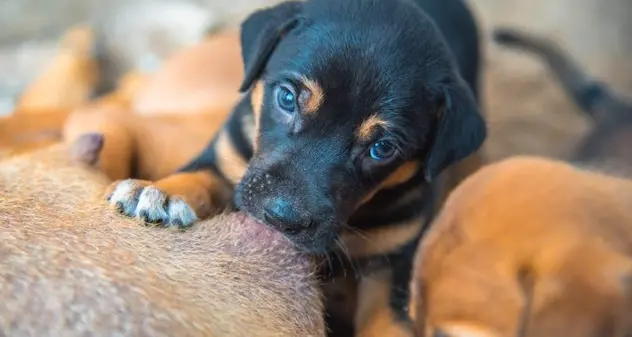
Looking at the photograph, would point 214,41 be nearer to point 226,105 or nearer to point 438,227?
point 226,105

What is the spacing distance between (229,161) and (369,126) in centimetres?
47

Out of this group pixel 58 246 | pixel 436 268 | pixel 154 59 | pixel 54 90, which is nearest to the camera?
pixel 58 246

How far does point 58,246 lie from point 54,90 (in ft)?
6.17

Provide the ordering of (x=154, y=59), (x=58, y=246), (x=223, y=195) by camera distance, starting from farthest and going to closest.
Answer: (x=154, y=59), (x=223, y=195), (x=58, y=246)

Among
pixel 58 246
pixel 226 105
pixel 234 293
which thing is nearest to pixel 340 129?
pixel 234 293

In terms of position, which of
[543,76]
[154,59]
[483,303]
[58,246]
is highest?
[58,246]

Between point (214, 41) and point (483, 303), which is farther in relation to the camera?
point (214, 41)

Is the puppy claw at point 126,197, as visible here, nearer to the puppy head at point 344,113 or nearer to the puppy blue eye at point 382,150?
the puppy head at point 344,113

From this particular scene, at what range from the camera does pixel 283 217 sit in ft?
5.82

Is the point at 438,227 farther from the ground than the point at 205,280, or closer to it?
closer to it

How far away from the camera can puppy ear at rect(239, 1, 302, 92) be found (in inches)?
81.6

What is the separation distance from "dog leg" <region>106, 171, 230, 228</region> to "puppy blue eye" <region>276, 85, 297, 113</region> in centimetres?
29

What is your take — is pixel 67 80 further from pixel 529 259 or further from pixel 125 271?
pixel 529 259

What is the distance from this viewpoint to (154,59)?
11.8 feet
